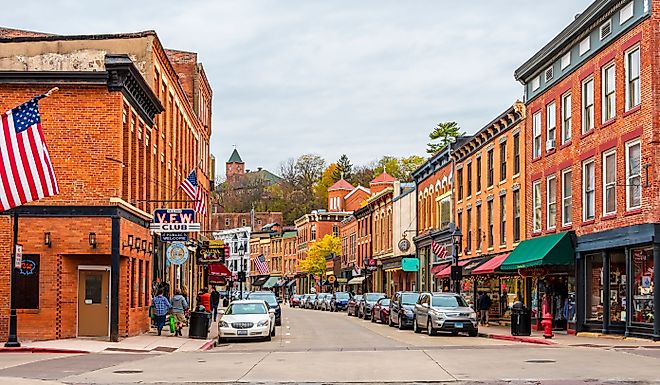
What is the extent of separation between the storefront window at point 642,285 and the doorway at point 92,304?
16465 millimetres

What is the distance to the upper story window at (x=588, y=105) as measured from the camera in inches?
1341

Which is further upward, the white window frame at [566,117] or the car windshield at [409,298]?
the white window frame at [566,117]

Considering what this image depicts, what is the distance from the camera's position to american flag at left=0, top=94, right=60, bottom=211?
901 inches

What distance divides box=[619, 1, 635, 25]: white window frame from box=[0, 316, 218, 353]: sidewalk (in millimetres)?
16592

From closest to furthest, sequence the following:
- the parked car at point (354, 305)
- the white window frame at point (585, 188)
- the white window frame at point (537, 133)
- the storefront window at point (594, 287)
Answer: the storefront window at point (594, 287), the white window frame at point (585, 188), the white window frame at point (537, 133), the parked car at point (354, 305)

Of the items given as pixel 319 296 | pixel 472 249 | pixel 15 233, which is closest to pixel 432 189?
pixel 472 249

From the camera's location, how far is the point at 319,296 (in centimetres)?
8562

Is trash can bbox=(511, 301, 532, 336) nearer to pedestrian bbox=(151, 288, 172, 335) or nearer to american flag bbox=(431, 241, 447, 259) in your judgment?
pedestrian bbox=(151, 288, 172, 335)

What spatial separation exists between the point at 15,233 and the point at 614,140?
18366 mm

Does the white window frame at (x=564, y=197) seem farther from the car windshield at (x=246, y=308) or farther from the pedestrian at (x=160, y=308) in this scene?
the pedestrian at (x=160, y=308)

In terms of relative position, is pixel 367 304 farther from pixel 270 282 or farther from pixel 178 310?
pixel 270 282

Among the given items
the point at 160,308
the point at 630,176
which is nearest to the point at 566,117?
the point at 630,176

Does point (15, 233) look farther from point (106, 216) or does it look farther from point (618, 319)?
point (618, 319)

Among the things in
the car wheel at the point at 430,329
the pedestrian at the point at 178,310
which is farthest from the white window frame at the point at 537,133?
the pedestrian at the point at 178,310
